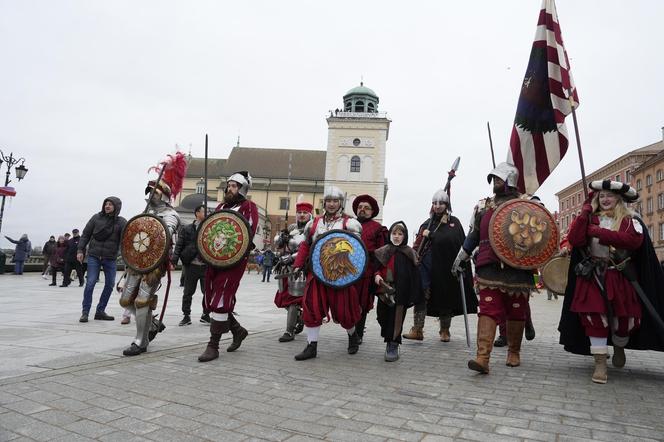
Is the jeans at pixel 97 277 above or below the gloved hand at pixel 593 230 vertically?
below

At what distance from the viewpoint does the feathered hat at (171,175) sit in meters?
5.49

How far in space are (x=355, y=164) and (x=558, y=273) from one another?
160 ft

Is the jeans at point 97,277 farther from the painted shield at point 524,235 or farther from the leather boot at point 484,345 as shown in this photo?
the painted shield at point 524,235

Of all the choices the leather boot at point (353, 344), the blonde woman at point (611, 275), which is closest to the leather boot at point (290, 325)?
the leather boot at point (353, 344)

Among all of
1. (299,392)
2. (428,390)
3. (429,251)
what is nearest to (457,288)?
(429,251)

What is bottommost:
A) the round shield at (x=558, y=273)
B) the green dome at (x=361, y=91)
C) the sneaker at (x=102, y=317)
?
the sneaker at (x=102, y=317)

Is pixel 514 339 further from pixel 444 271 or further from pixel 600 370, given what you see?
pixel 444 271

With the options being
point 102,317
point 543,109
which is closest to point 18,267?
point 102,317

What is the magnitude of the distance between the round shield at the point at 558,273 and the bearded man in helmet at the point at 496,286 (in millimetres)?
849

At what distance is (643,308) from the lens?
4.27 meters

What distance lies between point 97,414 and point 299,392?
1363 mm

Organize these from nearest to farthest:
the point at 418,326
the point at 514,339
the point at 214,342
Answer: the point at 214,342 → the point at 514,339 → the point at 418,326

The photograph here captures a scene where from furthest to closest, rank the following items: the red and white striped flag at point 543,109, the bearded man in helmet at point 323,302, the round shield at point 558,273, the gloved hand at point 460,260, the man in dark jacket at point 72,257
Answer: the man in dark jacket at point 72,257, the red and white striped flag at point 543,109, the round shield at point 558,273, the gloved hand at point 460,260, the bearded man in helmet at point 323,302

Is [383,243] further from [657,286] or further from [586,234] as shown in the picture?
[657,286]
